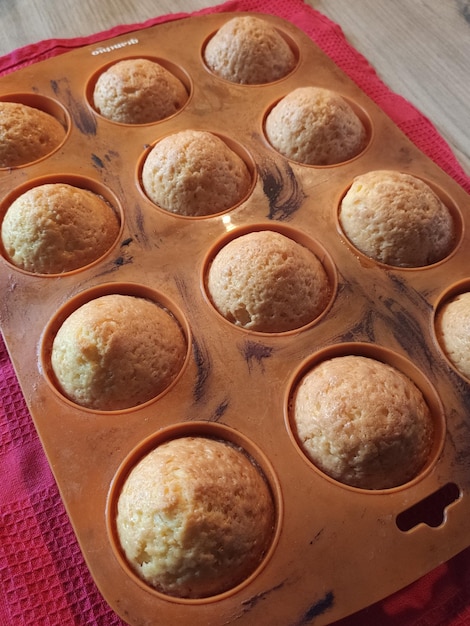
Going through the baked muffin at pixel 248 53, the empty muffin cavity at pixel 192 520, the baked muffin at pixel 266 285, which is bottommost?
the empty muffin cavity at pixel 192 520

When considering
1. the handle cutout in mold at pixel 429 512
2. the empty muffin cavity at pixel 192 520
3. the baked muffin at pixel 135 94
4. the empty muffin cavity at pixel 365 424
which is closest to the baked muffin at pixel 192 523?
the empty muffin cavity at pixel 192 520

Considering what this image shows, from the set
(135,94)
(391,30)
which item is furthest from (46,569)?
(391,30)

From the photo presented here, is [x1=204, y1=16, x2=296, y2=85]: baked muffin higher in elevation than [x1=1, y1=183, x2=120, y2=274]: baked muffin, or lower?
higher

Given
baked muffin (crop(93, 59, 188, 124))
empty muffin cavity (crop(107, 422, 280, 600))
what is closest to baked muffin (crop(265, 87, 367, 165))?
baked muffin (crop(93, 59, 188, 124))

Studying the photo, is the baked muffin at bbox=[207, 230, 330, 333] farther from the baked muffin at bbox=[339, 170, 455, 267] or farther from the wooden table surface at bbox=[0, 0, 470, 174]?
the wooden table surface at bbox=[0, 0, 470, 174]

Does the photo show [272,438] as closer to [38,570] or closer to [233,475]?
[233,475]

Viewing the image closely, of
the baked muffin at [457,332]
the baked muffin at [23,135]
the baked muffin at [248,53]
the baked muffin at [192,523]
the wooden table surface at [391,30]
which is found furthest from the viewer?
the wooden table surface at [391,30]

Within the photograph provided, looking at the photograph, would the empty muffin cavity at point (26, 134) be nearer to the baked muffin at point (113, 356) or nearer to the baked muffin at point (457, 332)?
the baked muffin at point (113, 356)
